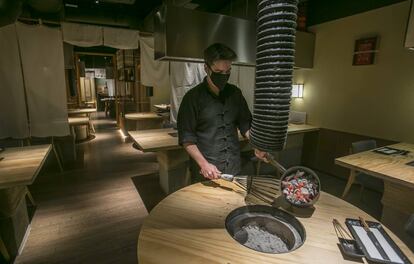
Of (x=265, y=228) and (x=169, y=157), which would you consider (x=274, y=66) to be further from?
(x=169, y=157)

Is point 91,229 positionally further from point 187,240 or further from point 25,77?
point 25,77

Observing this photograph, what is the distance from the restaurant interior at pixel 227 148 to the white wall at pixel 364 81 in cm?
2

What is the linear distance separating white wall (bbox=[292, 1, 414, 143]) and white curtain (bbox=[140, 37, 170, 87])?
3.07m

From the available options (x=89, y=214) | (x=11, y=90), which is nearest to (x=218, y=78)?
(x=89, y=214)

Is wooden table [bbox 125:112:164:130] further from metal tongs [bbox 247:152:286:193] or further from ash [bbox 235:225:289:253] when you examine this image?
ash [bbox 235:225:289:253]

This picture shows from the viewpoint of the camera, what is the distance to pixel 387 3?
371 cm

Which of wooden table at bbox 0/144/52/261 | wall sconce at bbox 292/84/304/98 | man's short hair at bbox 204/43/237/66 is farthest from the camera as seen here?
wall sconce at bbox 292/84/304/98

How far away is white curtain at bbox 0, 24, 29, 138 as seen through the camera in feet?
12.0

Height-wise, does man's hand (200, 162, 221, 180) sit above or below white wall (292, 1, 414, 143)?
below

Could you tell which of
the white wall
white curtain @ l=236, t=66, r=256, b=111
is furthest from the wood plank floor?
the white wall

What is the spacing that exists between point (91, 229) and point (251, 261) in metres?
2.44

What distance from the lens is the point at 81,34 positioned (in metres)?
4.28

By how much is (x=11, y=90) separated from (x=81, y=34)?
147 centimetres

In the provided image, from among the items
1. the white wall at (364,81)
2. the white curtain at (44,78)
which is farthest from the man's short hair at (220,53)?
the white curtain at (44,78)
